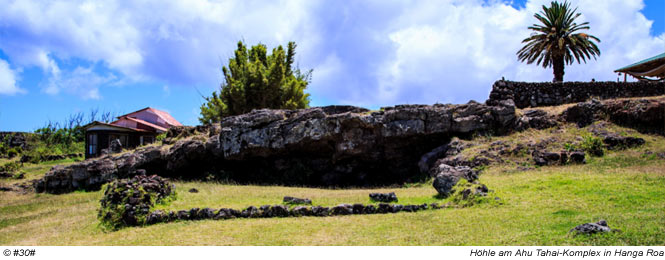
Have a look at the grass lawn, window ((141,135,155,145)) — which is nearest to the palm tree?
the grass lawn

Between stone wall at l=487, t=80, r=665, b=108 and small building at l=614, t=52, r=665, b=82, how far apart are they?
5150 mm

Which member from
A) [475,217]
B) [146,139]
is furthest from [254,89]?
[475,217]

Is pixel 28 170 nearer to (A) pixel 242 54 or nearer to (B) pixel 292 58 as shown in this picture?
(A) pixel 242 54

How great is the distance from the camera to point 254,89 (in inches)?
1476

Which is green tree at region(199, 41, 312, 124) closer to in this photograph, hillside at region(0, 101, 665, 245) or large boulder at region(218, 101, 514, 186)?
large boulder at region(218, 101, 514, 186)

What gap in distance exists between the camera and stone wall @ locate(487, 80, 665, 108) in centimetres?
2506

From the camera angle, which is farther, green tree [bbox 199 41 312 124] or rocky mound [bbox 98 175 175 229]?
green tree [bbox 199 41 312 124]

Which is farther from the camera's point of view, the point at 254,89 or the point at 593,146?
the point at 254,89

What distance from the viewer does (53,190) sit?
23.6 meters

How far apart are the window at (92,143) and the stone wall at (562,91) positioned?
29.6 meters

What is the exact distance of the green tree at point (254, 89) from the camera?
37.5 meters

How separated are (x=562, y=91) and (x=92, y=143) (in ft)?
114

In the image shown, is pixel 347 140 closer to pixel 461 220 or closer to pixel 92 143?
pixel 461 220

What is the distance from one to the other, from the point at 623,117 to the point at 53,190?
3176 centimetres
